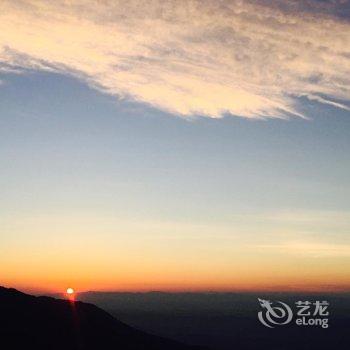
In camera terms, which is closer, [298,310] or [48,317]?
[298,310]

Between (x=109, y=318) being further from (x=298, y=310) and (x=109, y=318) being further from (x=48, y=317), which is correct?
(x=298, y=310)

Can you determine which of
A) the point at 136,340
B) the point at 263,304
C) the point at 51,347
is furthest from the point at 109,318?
the point at 263,304

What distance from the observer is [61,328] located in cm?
10356

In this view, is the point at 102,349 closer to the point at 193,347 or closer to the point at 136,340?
the point at 136,340

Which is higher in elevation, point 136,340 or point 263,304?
point 263,304

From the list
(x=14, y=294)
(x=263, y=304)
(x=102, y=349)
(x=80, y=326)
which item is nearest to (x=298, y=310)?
(x=263, y=304)

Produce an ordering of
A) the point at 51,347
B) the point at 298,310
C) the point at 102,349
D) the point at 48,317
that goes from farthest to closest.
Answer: the point at 48,317 < the point at 102,349 < the point at 51,347 < the point at 298,310

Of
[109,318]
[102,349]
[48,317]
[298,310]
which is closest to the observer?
[298,310]

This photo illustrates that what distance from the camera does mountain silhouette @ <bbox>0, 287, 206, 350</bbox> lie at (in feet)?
304

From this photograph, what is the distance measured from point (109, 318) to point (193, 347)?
76.1ft

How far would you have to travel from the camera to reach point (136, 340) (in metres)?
114

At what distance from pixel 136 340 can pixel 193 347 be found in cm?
2092

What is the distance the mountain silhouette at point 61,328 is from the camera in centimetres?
9262

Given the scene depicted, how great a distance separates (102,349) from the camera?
328ft
